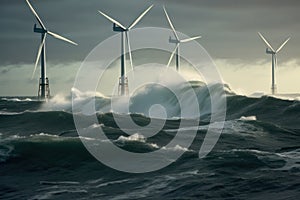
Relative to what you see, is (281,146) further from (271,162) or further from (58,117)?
(58,117)

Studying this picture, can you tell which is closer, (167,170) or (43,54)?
(167,170)

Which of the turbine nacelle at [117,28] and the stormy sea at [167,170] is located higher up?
the turbine nacelle at [117,28]

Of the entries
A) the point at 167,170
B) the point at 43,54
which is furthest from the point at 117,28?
the point at 167,170

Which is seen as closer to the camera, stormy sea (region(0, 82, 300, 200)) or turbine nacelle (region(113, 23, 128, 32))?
stormy sea (region(0, 82, 300, 200))

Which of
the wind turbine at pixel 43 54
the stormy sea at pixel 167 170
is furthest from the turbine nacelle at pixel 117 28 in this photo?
the stormy sea at pixel 167 170

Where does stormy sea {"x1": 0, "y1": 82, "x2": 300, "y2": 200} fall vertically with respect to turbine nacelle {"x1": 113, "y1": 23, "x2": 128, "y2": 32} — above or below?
below

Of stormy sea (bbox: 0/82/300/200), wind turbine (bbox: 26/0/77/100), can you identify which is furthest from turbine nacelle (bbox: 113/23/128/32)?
stormy sea (bbox: 0/82/300/200)

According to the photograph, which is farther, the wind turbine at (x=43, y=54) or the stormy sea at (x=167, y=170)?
the wind turbine at (x=43, y=54)

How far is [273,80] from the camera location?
5330 inches

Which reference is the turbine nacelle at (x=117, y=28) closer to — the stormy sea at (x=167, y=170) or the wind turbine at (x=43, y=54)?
the wind turbine at (x=43, y=54)

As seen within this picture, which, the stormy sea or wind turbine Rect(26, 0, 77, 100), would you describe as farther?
wind turbine Rect(26, 0, 77, 100)

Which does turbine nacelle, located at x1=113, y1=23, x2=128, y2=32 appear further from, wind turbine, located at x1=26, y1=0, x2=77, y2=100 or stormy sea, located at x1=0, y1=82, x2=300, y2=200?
stormy sea, located at x1=0, y1=82, x2=300, y2=200

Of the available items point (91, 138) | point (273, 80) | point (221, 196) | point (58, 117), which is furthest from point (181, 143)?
point (273, 80)

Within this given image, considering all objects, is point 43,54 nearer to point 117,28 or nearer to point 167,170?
point 117,28
